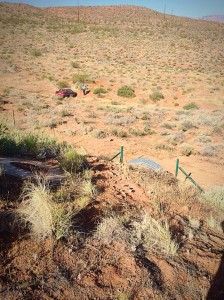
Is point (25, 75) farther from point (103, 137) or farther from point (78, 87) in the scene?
point (103, 137)

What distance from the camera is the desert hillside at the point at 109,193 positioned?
3480 mm

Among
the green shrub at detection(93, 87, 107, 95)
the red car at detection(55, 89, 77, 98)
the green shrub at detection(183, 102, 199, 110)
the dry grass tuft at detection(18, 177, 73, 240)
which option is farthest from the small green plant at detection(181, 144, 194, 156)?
the green shrub at detection(93, 87, 107, 95)

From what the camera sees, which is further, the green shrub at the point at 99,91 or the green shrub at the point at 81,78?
the green shrub at the point at 81,78

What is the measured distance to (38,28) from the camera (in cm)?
6247

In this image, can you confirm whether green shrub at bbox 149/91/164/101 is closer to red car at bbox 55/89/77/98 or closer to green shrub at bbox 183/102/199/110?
green shrub at bbox 183/102/199/110

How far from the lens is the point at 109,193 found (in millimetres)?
6062

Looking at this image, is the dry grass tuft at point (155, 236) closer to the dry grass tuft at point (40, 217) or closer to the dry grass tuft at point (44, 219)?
the dry grass tuft at point (44, 219)

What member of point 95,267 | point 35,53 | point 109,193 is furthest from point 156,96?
point 95,267

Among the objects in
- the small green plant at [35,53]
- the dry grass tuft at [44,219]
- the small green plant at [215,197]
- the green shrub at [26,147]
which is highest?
the small green plant at [35,53]

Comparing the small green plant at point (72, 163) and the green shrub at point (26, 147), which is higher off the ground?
the small green plant at point (72, 163)

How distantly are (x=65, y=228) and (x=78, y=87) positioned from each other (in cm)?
3044

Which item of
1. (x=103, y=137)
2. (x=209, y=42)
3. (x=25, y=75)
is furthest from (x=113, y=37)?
(x=103, y=137)

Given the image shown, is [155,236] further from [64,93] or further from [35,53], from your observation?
[35,53]

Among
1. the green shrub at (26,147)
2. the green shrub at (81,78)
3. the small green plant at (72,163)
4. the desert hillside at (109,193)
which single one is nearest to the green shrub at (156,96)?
the desert hillside at (109,193)
